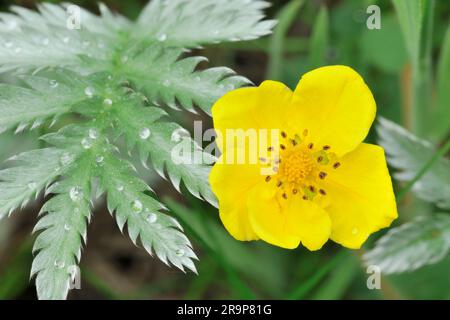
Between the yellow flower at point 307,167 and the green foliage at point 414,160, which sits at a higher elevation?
the yellow flower at point 307,167

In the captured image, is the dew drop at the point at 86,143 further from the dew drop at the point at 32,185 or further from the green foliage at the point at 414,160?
the green foliage at the point at 414,160

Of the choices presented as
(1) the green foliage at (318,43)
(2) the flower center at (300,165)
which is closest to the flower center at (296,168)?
(2) the flower center at (300,165)

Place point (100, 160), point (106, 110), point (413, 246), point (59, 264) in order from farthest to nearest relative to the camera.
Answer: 1. point (413, 246)
2. point (106, 110)
3. point (100, 160)
4. point (59, 264)

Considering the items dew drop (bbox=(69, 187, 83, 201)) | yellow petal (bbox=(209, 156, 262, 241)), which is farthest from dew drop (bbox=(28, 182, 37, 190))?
yellow petal (bbox=(209, 156, 262, 241))

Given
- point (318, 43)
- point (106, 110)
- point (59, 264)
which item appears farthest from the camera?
point (318, 43)

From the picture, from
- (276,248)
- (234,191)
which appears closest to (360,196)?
(234,191)

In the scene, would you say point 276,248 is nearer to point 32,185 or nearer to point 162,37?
point 162,37
